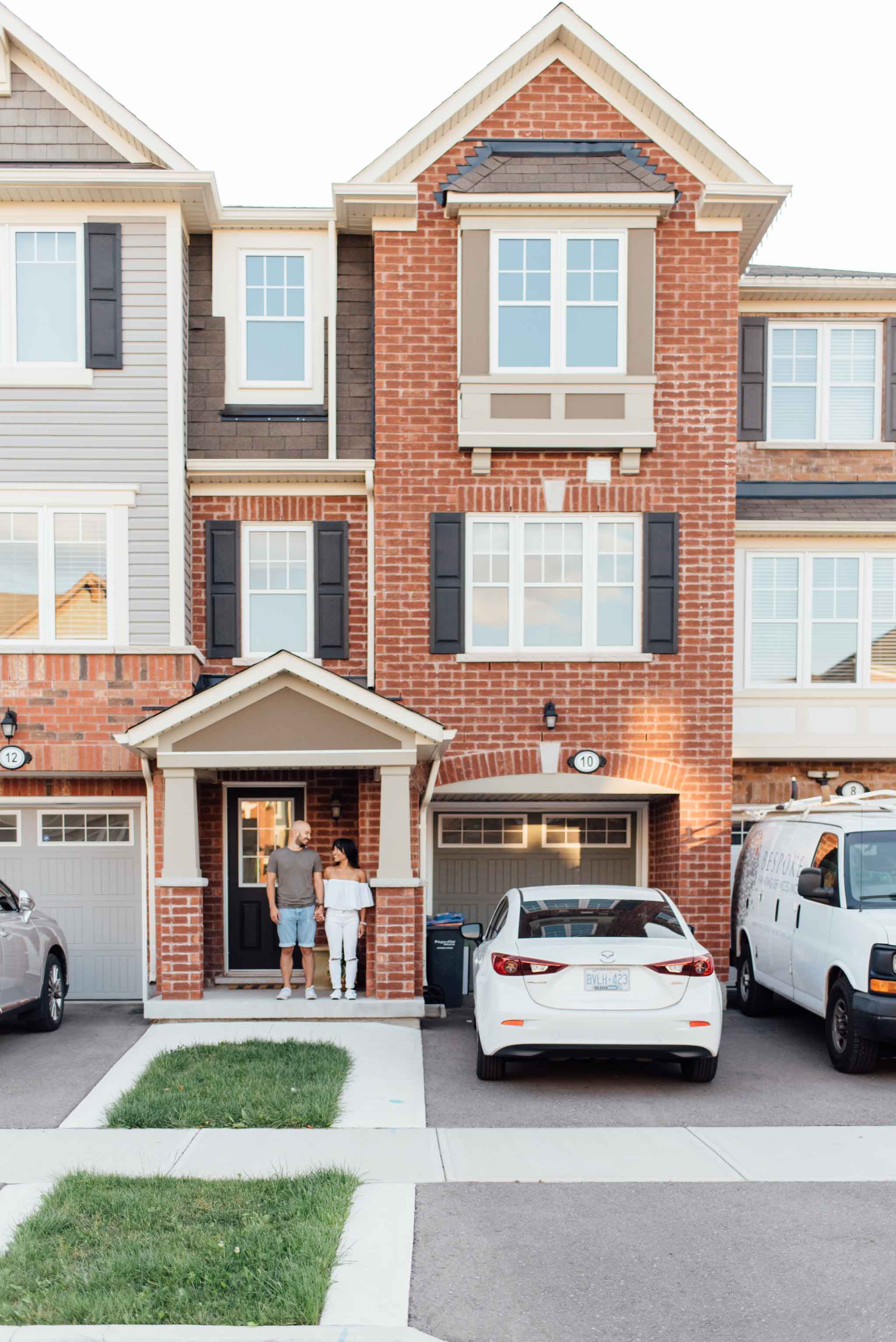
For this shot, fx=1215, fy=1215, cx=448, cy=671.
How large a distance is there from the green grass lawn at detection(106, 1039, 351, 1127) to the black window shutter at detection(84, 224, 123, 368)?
7.48 metres

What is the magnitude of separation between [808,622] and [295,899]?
712 centimetres

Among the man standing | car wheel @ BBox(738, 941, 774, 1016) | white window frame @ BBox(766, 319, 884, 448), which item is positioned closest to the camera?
the man standing

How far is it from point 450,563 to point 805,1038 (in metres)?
6.12

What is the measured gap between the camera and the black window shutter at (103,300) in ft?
43.7

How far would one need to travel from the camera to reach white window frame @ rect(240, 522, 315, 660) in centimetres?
1411

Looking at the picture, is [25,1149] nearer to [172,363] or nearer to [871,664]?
[172,363]

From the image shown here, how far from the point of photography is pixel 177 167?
43.7 feet

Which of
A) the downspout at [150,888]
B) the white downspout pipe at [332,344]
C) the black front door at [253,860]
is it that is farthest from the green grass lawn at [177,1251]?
the white downspout pipe at [332,344]

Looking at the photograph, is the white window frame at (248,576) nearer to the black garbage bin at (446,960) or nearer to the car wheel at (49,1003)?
the black garbage bin at (446,960)

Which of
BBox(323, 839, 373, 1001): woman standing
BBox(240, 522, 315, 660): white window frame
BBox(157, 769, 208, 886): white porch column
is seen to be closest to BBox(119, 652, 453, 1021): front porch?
BBox(157, 769, 208, 886): white porch column

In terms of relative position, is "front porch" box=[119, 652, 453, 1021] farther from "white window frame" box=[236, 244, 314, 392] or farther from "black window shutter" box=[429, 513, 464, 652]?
"white window frame" box=[236, 244, 314, 392]

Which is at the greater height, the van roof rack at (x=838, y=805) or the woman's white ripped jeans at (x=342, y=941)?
the van roof rack at (x=838, y=805)

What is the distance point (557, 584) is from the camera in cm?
1372

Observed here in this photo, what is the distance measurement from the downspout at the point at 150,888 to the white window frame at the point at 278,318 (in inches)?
183
